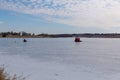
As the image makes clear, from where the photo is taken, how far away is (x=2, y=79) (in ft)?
Result: 15.2

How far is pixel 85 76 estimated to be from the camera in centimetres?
898

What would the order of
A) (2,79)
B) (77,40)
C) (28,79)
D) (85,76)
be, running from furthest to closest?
1. (77,40)
2. (85,76)
3. (28,79)
4. (2,79)

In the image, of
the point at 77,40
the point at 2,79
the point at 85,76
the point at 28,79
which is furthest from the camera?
the point at 77,40

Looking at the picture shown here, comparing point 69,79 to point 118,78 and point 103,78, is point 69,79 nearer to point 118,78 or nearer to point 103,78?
point 103,78

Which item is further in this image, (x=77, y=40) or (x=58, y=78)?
(x=77, y=40)

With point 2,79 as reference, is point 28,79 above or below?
below

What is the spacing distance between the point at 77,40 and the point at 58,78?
162ft

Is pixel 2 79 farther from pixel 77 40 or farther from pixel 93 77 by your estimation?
pixel 77 40

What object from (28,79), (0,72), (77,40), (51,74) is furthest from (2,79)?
(77,40)

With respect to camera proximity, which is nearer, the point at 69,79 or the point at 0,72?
the point at 0,72

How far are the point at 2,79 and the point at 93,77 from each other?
192 inches

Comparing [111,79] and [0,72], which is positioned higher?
[0,72]

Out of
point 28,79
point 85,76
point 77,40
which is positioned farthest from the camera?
point 77,40

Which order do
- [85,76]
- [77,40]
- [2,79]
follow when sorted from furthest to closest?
1. [77,40]
2. [85,76]
3. [2,79]
